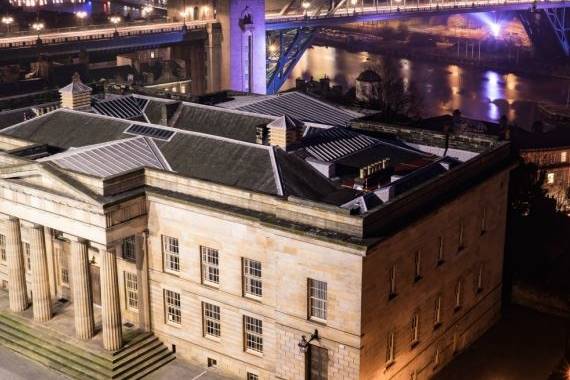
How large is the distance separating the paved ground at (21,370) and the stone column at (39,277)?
260cm

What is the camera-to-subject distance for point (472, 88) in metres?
173

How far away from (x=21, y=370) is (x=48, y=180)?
1056 centimetres

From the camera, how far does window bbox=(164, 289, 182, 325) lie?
1950 inches

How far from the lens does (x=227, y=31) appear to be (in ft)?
355

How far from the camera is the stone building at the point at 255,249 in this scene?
42531 mm

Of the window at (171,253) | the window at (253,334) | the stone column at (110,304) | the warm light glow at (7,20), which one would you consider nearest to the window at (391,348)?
the window at (253,334)

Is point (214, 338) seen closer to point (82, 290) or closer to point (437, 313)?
point (82, 290)

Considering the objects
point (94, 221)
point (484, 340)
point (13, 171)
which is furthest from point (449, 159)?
point (13, 171)

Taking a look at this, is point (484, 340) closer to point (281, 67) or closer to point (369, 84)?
point (369, 84)

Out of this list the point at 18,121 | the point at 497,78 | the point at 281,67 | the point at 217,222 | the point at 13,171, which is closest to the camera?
the point at 217,222

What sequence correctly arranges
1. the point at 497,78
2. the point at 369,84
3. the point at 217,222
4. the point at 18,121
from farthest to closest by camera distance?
the point at 497,78 → the point at 369,84 → the point at 18,121 → the point at 217,222

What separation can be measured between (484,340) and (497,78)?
139 metres

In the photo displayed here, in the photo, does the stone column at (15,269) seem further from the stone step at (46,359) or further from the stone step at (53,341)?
the stone step at (46,359)

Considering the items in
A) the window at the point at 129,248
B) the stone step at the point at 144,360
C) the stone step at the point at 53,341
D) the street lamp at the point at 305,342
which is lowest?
the stone step at the point at 144,360
